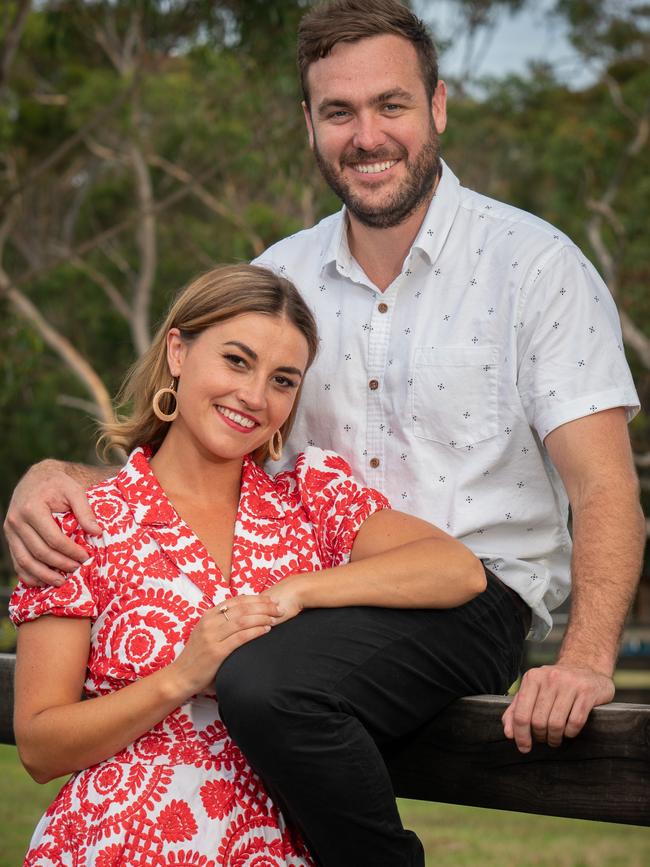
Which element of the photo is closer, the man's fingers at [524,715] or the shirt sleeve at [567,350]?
the man's fingers at [524,715]

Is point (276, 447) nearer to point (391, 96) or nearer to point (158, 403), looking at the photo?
point (158, 403)

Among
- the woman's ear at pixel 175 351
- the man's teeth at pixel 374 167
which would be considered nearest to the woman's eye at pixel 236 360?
the woman's ear at pixel 175 351

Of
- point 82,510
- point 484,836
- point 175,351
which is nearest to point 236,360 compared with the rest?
point 175,351

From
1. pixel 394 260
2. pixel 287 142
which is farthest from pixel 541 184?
pixel 394 260

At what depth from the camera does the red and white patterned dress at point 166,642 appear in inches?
83.8

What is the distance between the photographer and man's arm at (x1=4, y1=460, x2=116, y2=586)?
7.52 feet

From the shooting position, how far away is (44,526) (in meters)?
2.32

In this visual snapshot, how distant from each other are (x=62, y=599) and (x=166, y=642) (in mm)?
196

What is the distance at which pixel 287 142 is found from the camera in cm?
1519

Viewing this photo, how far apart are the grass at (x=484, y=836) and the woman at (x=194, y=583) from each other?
3300 millimetres

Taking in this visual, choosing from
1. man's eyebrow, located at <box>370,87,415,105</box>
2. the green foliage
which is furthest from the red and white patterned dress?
the green foliage

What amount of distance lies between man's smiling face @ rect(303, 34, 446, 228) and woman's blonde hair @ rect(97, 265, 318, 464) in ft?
1.71

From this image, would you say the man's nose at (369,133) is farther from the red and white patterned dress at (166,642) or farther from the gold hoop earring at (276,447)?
the red and white patterned dress at (166,642)

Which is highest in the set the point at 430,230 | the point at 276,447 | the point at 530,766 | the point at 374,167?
the point at 374,167
